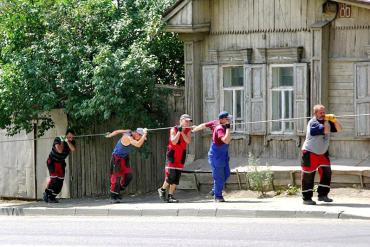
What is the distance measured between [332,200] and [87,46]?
6889 millimetres

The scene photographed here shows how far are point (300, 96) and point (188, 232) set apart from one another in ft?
20.4

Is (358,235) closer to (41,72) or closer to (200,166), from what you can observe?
(200,166)

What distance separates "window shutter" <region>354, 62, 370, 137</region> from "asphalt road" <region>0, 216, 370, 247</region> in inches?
150

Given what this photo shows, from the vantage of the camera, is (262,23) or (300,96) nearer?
(300,96)

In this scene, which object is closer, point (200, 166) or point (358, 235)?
point (358, 235)

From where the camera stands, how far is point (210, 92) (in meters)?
21.7

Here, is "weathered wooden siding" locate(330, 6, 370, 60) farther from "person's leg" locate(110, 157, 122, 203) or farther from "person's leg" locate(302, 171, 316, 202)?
"person's leg" locate(110, 157, 122, 203)

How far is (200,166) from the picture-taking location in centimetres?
2145

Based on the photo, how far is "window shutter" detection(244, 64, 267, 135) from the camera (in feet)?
68.7

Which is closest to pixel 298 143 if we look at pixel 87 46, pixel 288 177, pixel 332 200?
pixel 288 177

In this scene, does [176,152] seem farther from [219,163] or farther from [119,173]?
[119,173]

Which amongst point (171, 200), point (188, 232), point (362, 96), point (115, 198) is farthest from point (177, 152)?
point (188, 232)

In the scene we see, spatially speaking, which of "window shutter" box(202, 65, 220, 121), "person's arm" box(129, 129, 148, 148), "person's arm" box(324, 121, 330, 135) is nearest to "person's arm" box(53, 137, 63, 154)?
"person's arm" box(129, 129, 148, 148)

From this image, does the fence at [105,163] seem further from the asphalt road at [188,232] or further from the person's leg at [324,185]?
the person's leg at [324,185]
